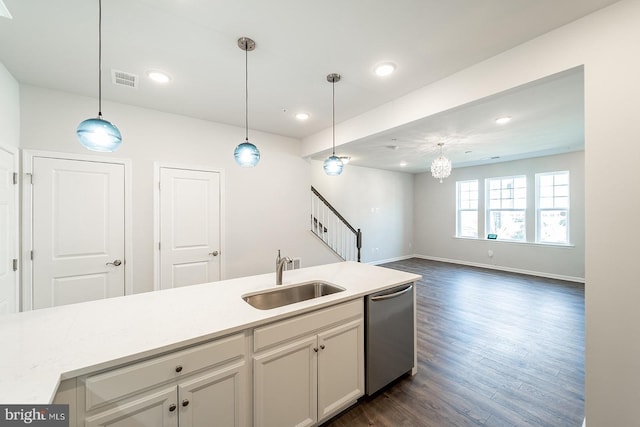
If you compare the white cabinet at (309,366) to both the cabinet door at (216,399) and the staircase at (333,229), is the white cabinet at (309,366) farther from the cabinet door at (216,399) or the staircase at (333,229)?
the staircase at (333,229)

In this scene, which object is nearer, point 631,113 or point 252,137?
point 631,113

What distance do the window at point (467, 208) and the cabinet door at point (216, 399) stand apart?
7.31m

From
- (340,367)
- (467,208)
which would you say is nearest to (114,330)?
(340,367)

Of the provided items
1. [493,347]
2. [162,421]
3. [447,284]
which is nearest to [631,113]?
[493,347]

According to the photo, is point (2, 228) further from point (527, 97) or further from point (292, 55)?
point (527, 97)

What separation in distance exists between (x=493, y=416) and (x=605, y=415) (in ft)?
2.08

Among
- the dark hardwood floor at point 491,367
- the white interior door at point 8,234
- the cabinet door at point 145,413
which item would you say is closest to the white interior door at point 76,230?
the white interior door at point 8,234

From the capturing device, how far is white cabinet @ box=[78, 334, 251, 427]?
104cm

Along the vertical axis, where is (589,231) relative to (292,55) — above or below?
below

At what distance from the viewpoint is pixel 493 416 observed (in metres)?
1.85

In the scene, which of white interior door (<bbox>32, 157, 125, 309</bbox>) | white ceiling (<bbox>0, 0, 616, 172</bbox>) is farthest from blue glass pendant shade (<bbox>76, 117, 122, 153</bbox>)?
white interior door (<bbox>32, 157, 125, 309</bbox>)

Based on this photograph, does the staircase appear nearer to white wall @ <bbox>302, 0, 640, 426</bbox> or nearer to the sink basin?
the sink basin

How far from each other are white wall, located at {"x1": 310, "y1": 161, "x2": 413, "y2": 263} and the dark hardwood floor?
2.73 m

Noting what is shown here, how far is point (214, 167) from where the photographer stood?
352 centimetres
